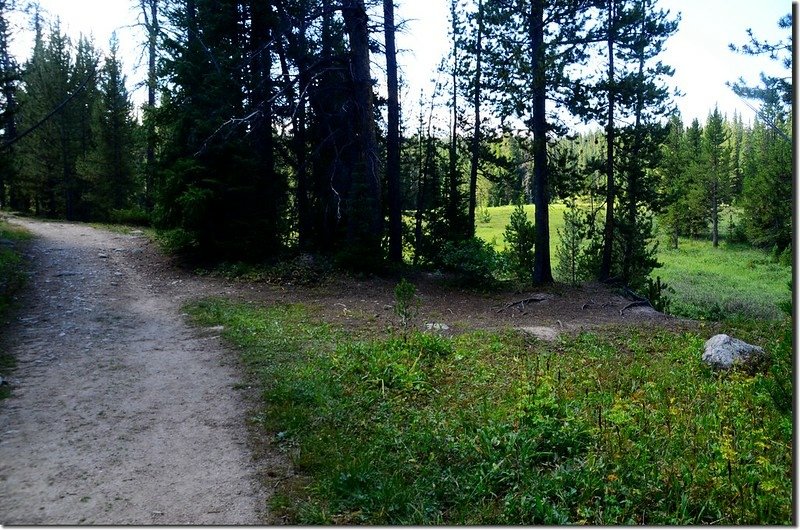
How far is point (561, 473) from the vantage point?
139 inches

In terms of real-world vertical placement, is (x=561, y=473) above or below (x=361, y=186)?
below

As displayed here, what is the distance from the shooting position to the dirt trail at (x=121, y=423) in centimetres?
339

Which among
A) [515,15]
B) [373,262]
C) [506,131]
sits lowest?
[373,262]

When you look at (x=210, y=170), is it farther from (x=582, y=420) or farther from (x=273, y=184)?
(x=582, y=420)

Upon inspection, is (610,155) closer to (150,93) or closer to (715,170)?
(150,93)

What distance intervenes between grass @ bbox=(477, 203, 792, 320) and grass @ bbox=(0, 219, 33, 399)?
44.0ft

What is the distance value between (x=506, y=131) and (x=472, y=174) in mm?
4590

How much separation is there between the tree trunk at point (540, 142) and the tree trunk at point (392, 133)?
4092mm

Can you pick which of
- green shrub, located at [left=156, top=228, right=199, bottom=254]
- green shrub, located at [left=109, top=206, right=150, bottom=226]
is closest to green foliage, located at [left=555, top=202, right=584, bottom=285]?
green shrub, located at [left=156, top=228, right=199, bottom=254]

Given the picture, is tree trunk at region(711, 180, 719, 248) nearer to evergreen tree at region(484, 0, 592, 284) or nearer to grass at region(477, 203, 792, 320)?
grass at region(477, 203, 792, 320)

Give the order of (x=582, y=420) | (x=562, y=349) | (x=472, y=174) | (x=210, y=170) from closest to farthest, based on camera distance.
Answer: (x=582, y=420), (x=562, y=349), (x=210, y=170), (x=472, y=174)

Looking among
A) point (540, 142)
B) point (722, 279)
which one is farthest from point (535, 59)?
point (722, 279)

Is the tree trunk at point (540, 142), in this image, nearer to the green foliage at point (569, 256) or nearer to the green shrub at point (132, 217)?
the green foliage at point (569, 256)

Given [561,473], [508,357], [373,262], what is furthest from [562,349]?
[373,262]
